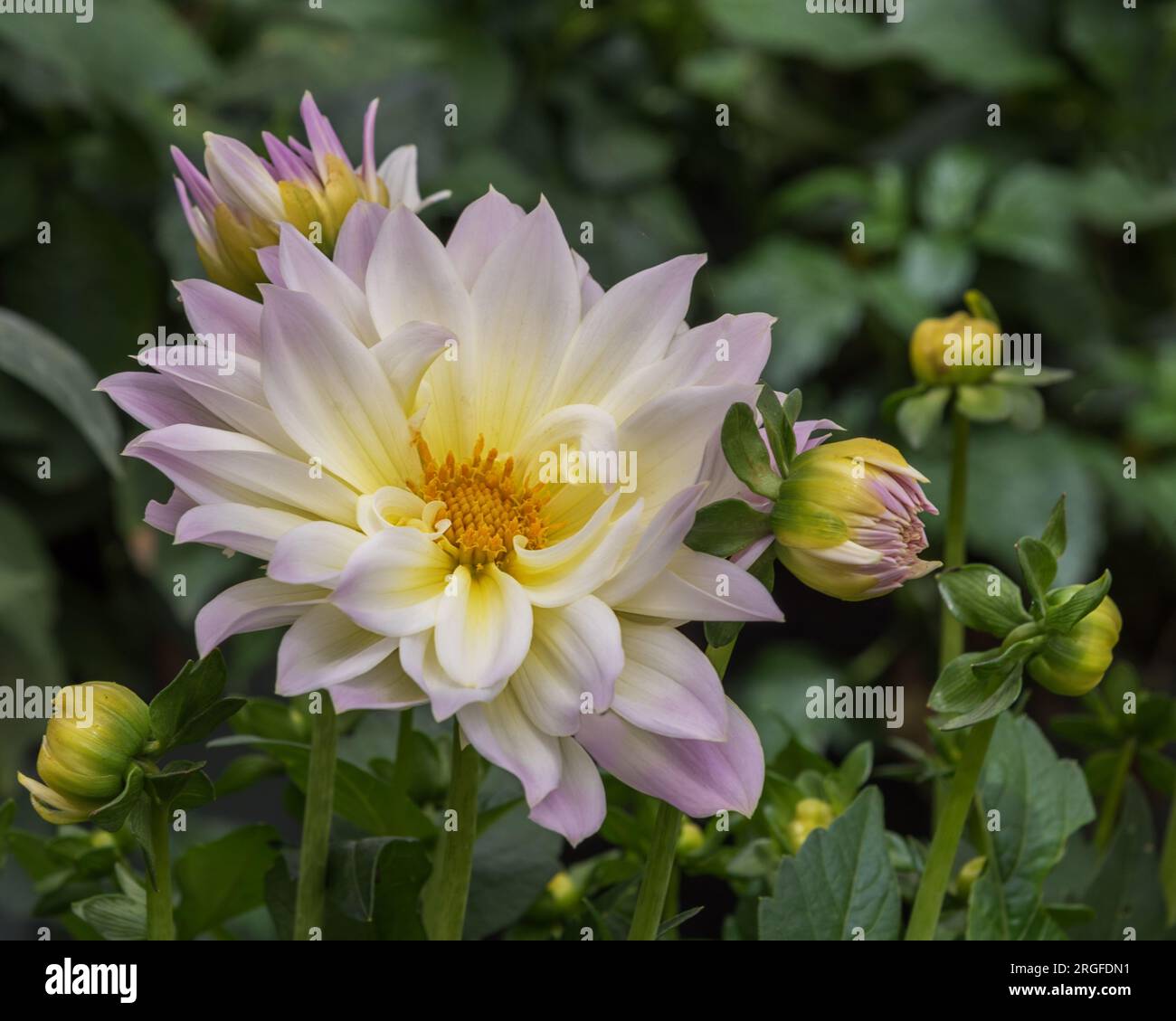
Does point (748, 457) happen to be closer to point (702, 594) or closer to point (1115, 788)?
point (702, 594)

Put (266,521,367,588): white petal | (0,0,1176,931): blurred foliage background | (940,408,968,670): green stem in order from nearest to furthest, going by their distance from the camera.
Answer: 1. (266,521,367,588): white petal
2. (940,408,968,670): green stem
3. (0,0,1176,931): blurred foliage background

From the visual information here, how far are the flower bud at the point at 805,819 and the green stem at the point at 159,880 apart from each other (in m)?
0.12

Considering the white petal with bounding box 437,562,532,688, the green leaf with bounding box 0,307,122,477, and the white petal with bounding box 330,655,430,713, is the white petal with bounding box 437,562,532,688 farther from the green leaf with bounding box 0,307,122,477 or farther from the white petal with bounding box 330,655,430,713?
the green leaf with bounding box 0,307,122,477

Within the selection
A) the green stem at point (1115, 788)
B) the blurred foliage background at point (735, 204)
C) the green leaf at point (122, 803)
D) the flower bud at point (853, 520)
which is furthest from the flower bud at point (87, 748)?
the blurred foliage background at point (735, 204)

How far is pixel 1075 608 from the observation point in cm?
22

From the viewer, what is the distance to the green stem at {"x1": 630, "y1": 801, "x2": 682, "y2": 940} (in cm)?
23

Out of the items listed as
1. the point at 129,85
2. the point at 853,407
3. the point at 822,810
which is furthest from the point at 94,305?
the point at 822,810

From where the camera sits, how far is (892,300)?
1.08m

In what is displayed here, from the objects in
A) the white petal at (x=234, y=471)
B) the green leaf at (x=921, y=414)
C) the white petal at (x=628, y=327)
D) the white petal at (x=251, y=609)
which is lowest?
the white petal at (x=251, y=609)

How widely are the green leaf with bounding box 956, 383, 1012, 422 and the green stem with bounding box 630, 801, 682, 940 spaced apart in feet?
0.39

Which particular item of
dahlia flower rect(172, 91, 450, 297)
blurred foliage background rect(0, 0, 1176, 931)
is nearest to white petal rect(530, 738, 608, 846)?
dahlia flower rect(172, 91, 450, 297)

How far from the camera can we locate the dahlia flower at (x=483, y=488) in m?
0.21

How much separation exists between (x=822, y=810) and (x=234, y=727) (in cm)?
13

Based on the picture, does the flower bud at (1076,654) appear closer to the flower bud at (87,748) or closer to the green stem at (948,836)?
the green stem at (948,836)
